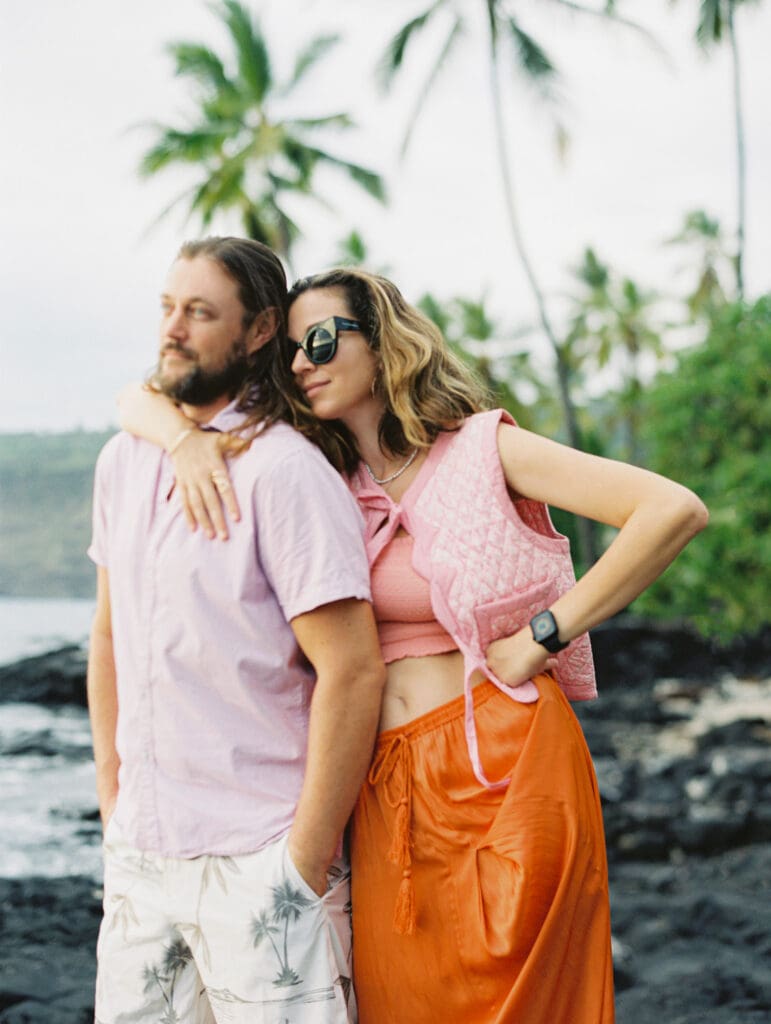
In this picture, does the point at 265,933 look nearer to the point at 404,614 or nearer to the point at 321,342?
the point at 404,614

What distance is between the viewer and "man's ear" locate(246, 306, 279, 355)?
271 cm

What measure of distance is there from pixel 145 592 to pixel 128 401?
0.65 meters

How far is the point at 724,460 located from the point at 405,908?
16225 millimetres

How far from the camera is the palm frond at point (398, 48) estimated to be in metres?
24.0

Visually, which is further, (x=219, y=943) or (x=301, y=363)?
(x=301, y=363)

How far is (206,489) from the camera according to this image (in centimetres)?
247

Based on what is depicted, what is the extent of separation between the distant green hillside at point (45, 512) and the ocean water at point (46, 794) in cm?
276

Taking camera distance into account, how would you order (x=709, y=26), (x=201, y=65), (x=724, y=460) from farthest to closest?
1. (x=201, y=65)
2. (x=709, y=26)
3. (x=724, y=460)

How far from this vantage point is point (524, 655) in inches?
105

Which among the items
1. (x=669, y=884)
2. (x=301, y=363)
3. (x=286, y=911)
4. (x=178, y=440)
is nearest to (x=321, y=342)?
(x=301, y=363)

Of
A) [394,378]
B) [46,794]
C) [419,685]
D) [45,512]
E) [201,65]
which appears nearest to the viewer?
[419,685]

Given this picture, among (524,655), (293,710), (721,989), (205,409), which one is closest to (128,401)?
(205,409)

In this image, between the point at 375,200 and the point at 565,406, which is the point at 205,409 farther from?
the point at 375,200

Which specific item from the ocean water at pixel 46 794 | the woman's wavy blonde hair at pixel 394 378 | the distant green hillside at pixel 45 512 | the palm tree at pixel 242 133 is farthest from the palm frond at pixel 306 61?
the woman's wavy blonde hair at pixel 394 378
